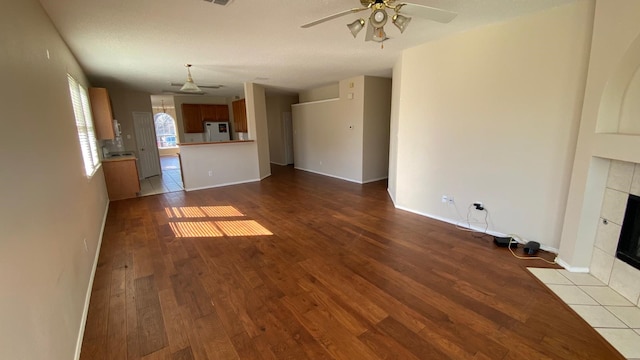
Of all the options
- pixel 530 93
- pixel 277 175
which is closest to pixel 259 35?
pixel 530 93

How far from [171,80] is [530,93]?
21.5 ft

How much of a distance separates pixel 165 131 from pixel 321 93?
30.6 feet

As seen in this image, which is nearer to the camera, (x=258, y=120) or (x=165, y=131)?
(x=258, y=120)

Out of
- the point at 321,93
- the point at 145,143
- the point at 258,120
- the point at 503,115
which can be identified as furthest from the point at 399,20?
the point at 145,143

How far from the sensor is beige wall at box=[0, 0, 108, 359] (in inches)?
46.1

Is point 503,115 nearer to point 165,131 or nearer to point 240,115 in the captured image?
point 240,115

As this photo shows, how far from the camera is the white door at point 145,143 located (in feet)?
23.9

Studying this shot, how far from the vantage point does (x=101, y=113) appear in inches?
200

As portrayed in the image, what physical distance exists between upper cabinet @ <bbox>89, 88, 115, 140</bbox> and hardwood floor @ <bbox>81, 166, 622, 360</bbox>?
2.27 metres

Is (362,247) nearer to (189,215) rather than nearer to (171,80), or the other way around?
(189,215)

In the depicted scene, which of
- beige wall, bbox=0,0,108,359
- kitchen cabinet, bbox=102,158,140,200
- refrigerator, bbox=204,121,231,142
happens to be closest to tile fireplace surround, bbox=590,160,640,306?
beige wall, bbox=0,0,108,359

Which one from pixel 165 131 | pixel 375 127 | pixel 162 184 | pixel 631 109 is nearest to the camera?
pixel 631 109

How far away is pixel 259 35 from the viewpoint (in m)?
3.16

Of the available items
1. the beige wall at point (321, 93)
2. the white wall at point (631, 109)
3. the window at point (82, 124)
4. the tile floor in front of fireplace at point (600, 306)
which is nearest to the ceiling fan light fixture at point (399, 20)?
the white wall at point (631, 109)
